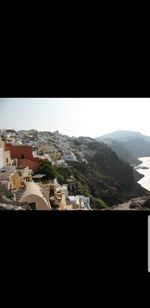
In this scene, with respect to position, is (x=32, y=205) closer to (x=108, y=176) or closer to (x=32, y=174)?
(x=32, y=174)

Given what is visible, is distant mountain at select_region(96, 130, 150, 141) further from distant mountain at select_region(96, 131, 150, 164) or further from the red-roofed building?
the red-roofed building

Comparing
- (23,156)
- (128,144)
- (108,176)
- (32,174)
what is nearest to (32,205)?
(32,174)

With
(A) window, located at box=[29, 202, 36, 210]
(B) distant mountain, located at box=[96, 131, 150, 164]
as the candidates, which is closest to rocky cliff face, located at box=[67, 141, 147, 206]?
(B) distant mountain, located at box=[96, 131, 150, 164]

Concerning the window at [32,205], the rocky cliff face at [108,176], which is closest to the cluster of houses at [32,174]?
the window at [32,205]
